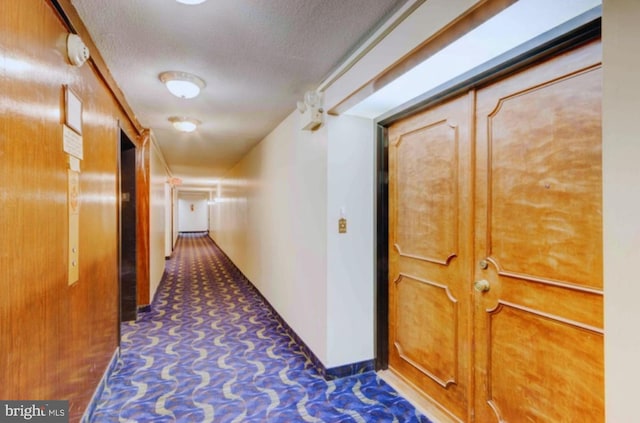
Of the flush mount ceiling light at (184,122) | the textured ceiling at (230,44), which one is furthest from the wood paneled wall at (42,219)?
the flush mount ceiling light at (184,122)

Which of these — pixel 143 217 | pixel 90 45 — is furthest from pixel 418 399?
pixel 143 217

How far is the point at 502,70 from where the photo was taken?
1.59 meters

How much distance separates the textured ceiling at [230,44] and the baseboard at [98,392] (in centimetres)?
222

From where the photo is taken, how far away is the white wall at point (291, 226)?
2.61 metres

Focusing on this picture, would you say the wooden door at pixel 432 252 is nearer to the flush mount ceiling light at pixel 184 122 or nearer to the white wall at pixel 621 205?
the white wall at pixel 621 205

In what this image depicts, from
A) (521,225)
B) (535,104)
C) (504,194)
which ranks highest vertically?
(535,104)

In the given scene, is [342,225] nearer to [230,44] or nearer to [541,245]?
[541,245]

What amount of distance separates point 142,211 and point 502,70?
4.03 m

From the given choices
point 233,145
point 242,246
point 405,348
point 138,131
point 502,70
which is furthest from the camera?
point 242,246

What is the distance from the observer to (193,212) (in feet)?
55.3

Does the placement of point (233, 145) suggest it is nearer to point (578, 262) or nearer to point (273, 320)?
point (273, 320)

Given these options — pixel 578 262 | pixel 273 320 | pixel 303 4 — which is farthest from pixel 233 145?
pixel 578 262

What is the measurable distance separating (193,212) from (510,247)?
56.4 feet

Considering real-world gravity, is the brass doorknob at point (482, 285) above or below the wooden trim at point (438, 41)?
→ below
